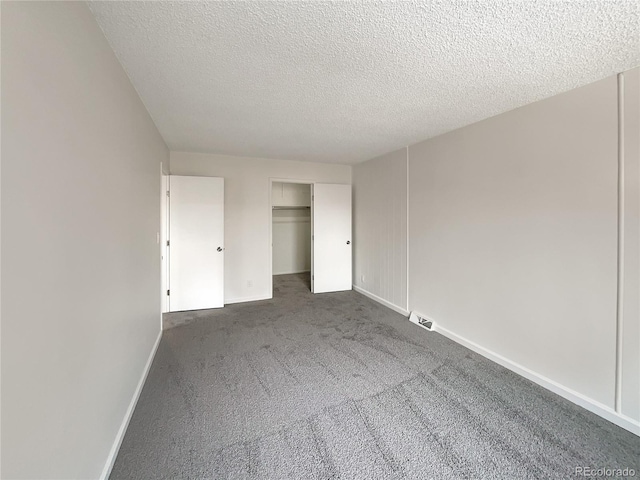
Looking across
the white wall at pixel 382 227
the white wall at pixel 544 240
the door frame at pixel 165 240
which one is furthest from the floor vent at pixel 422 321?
the door frame at pixel 165 240

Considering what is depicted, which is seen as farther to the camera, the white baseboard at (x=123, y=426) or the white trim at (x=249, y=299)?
the white trim at (x=249, y=299)

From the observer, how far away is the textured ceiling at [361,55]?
→ 4.14ft

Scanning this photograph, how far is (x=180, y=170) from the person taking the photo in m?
3.95

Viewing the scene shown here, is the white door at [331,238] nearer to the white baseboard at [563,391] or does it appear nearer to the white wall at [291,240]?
the white wall at [291,240]

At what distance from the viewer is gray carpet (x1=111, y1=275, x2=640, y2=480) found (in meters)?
1.45

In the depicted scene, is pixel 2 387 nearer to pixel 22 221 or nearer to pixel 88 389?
pixel 22 221

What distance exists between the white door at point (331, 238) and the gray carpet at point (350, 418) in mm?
1987

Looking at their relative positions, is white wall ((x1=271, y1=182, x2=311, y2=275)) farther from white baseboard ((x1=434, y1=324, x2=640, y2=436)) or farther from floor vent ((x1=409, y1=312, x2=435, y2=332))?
white baseboard ((x1=434, y1=324, x2=640, y2=436))

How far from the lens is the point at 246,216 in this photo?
4.32 metres

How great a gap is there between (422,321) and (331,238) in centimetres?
214

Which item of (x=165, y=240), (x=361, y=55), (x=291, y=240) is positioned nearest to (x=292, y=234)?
(x=291, y=240)

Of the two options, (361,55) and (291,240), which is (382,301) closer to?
(291,240)

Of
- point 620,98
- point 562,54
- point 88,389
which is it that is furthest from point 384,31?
point 88,389

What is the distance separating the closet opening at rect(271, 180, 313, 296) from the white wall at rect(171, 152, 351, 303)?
5.05 feet
